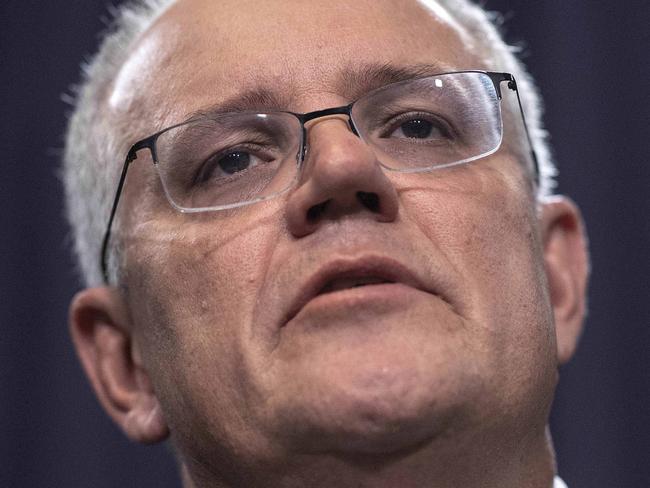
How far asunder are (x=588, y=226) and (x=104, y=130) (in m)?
1.43

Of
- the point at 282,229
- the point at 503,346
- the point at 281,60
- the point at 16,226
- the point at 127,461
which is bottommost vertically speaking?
the point at 127,461

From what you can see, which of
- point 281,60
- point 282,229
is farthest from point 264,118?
point 282,229

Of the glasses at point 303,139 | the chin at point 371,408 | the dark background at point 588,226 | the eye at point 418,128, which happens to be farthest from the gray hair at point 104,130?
the dark background at point 588,226

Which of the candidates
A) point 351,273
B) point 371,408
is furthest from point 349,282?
point 371,408

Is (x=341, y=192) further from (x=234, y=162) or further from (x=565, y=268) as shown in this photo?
(x=565, y=268)

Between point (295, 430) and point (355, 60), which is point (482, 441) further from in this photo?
point (355, 60)

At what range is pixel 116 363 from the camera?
59.0 inches

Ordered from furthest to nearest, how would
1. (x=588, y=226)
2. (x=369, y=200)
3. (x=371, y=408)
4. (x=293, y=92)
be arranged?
(x=588, y=226), (x=293, y=92), (x=369, y=200), (x=371, y=408)

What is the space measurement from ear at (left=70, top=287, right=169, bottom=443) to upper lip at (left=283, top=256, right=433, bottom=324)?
0.45m

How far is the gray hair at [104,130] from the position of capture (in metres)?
1.55

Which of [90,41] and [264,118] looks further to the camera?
[90,41]

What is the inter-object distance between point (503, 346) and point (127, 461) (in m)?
1.57

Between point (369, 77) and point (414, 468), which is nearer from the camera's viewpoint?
point (414, 468)

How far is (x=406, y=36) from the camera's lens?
55.4 inches
